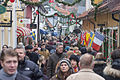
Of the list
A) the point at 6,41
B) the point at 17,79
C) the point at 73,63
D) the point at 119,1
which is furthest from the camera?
the point at 6,41

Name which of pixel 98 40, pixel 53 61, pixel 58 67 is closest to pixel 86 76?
pixel 58 67

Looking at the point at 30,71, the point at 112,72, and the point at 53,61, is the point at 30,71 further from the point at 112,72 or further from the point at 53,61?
the point at 53,61

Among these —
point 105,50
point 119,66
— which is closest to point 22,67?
point 119,66

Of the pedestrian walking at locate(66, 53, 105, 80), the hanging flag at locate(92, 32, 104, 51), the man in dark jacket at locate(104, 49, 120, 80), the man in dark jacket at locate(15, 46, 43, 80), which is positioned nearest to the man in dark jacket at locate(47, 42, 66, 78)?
the man in dark jacket at locate(15, 46, 43, 80)

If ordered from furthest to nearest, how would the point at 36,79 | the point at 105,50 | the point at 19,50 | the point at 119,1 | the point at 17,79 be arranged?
the point at 105,50
the point at 119,1
the point at 19,50
the point at 36,79
the point at 17,79

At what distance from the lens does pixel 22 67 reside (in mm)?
7016

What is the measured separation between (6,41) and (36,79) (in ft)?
61.5

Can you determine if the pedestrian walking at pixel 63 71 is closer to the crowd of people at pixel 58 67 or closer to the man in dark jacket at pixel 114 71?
the crowd of people at pixel 58 67

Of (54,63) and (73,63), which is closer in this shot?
(73,63)

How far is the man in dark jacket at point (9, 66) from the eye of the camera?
4676 millimetres

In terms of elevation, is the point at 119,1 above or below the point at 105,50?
above

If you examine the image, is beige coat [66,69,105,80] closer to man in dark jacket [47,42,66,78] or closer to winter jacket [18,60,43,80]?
winter jacket [18,60,43,80]

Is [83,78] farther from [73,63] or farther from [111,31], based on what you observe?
[111,31]

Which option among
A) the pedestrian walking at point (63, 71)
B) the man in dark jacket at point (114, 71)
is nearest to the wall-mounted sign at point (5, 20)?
the pedestrian walking at point (63, 71)
